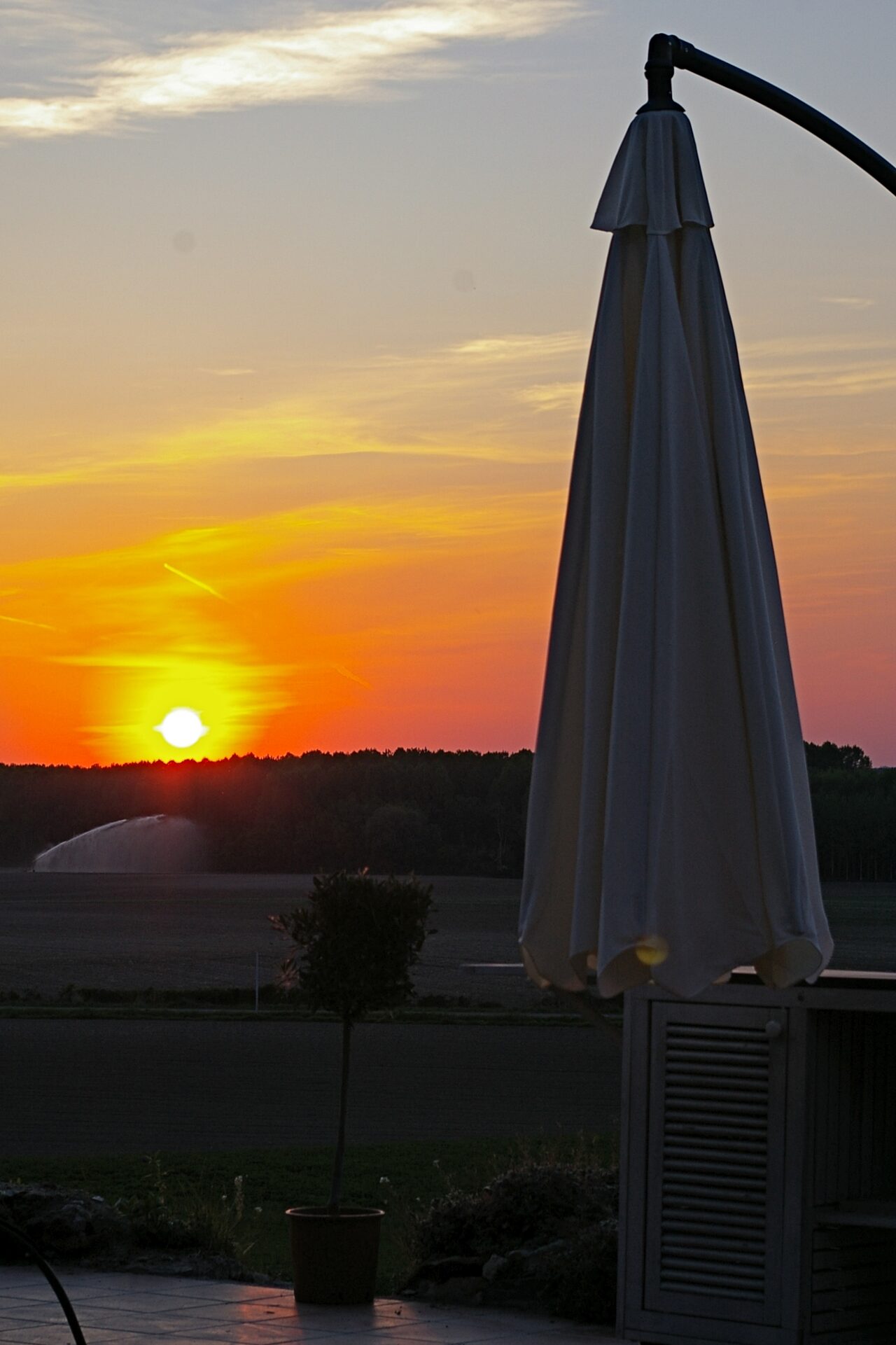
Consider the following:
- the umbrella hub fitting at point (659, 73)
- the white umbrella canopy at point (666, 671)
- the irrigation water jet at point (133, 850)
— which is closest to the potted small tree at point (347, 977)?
the white umbrella canopy at point (666, 671)

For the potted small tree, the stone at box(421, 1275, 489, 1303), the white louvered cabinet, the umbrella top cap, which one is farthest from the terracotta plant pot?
the umbrella top cap

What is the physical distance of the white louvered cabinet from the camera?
588cm

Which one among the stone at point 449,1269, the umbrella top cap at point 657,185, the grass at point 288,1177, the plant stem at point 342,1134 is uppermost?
the umbrella top cap at point 657,185

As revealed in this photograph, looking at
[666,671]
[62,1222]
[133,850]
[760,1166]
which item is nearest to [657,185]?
[666,671]

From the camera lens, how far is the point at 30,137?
36.2ft

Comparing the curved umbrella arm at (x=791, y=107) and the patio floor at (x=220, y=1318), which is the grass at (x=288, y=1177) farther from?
the curved umbrella arm at (x=791, y=107)

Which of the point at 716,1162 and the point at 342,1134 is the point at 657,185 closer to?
the point at 716,1162

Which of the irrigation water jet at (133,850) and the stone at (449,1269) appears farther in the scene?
the irrigation water jet at (133,850)

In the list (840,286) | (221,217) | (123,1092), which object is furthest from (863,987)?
(123,1092)

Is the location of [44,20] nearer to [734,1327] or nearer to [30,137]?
[30,137]

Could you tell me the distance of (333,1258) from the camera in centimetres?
Result: 761

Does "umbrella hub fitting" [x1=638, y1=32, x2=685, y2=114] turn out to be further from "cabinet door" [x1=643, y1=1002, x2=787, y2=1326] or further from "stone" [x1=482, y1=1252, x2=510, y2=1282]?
"stone" [x1=482, y1=1252, x2=510, y2=1282]

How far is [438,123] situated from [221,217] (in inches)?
92.3

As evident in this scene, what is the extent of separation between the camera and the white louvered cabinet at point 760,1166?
5.88 meters
